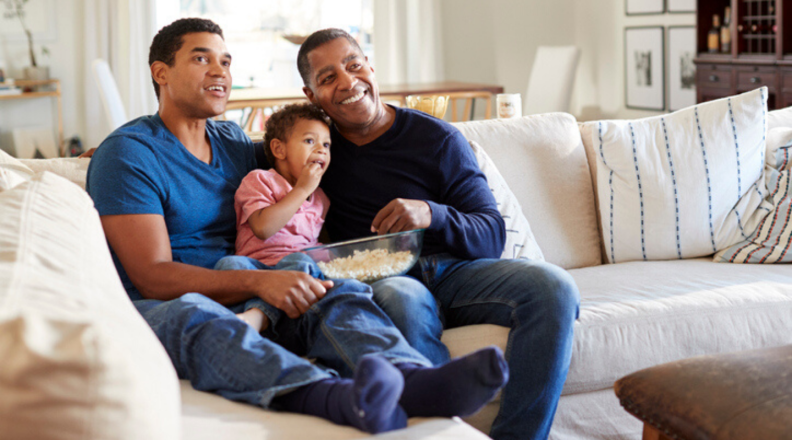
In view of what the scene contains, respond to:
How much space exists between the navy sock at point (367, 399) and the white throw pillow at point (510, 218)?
3.32ft

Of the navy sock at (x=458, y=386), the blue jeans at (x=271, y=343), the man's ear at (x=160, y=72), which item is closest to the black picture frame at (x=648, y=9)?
the man's ear at (x=160, y=72)

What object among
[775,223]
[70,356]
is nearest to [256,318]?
[70,356]

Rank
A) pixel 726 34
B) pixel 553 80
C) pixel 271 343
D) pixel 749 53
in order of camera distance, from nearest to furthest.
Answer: pixel 271 343 < pixel 749 53 < pixel 726 34 < pixel 553 80

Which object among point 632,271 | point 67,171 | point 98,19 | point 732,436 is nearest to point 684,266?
point 632,271

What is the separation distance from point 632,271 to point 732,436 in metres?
0.92

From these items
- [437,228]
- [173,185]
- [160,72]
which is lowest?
[437,228]

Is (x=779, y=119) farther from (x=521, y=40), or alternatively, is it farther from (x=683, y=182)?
(x=521, y=40)

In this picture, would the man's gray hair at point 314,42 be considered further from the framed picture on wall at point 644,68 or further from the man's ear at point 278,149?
the framed picture on wall at point 644,68

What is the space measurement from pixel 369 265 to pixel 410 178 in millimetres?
356

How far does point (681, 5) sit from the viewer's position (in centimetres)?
545

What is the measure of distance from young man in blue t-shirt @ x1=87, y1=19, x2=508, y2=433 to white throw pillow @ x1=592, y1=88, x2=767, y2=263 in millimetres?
1064

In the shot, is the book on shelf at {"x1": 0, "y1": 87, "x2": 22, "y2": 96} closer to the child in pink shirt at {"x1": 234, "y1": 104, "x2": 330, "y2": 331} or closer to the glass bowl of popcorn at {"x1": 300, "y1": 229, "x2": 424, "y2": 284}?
the child in pink shirt at {"x1": 234, "y1": 104, "x2": 330, "y2": 331}

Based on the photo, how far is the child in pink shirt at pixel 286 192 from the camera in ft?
5.80

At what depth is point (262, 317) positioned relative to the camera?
4.99ft
